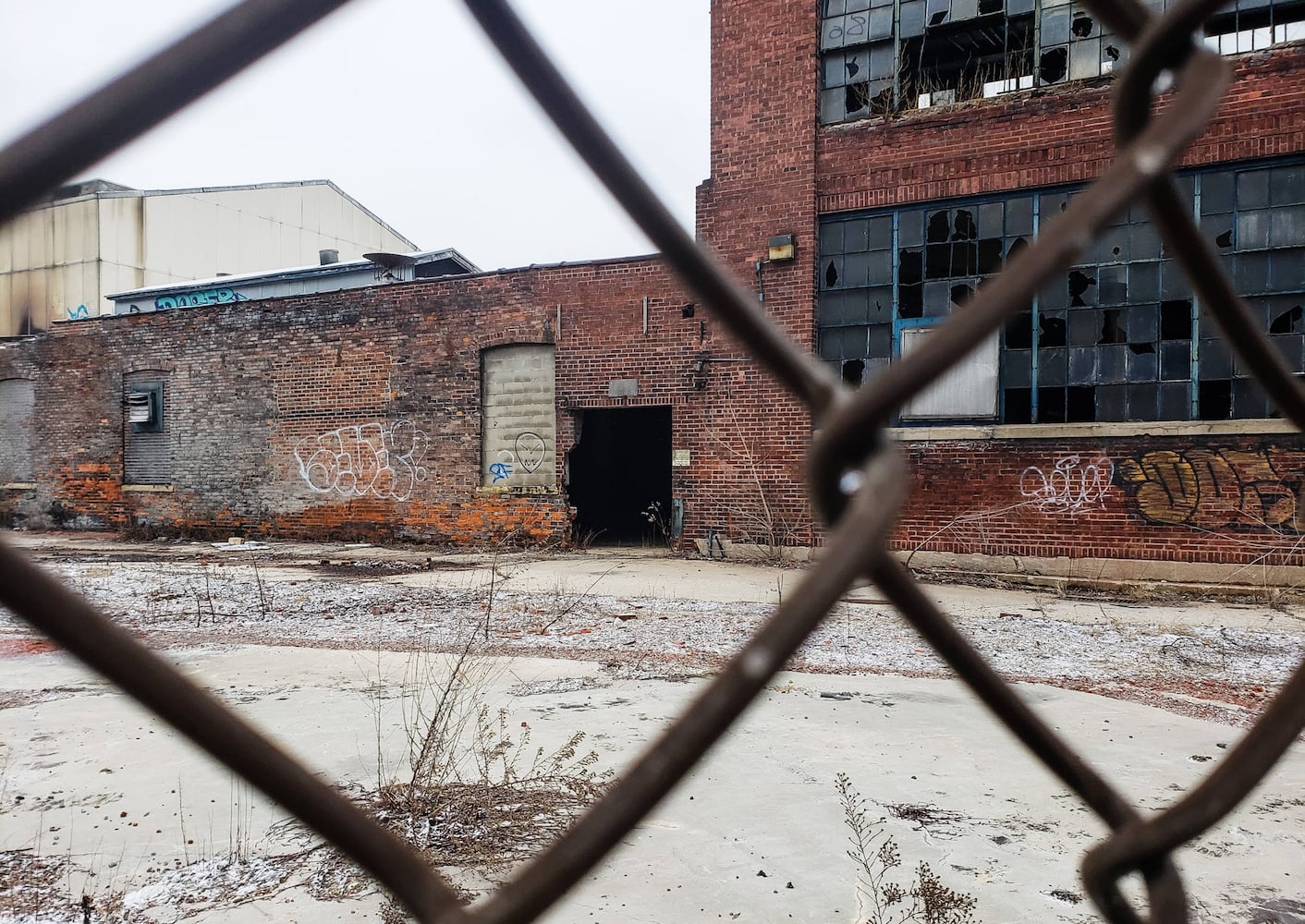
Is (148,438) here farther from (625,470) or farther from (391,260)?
(625,470)

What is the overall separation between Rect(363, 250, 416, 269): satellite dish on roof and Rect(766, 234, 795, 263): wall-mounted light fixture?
9.07 meters

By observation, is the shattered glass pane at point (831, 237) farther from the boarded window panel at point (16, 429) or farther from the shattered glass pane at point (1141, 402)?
the boarded window panel at point (16, 429)

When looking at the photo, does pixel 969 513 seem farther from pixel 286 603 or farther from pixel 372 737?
pixel 372 737

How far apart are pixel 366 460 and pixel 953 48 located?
31.3ft

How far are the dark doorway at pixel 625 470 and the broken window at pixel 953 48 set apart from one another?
5.43 meters

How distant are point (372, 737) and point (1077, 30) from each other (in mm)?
9700

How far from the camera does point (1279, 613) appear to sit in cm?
693

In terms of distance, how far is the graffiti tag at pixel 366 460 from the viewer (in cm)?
1254

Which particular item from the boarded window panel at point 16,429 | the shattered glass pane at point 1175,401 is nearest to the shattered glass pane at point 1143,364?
the shattered glass pane at point 1175,401

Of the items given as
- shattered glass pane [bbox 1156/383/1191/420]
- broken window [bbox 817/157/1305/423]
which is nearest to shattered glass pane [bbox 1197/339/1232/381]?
broken window [bbox 817/157/1305/423]

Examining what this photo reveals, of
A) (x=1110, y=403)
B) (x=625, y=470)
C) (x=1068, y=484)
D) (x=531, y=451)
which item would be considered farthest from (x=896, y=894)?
(x=625, y=470)

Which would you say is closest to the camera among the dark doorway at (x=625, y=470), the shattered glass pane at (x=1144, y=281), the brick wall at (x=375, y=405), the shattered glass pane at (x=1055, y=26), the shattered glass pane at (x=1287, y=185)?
the shattered glass pane at (x=1287, y=185)

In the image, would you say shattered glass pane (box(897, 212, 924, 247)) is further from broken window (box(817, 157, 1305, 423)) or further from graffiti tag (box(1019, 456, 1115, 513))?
graffiti tag (box(1019, 456, 1115, 513))

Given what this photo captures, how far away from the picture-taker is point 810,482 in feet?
1.55
